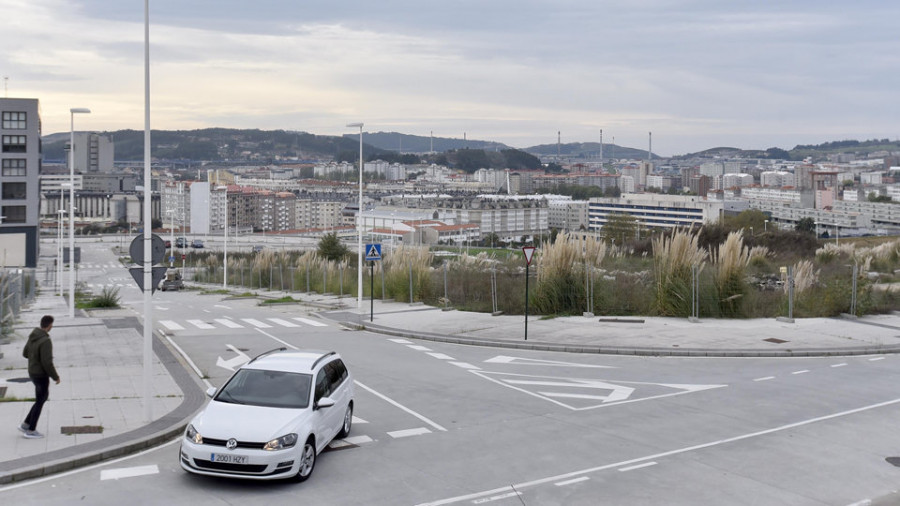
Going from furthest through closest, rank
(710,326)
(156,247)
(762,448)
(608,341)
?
(710,326)
(608,341)
(156,247)
(762,448)

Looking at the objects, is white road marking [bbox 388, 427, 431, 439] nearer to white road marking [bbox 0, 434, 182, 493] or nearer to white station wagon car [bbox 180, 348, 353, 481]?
white station wagon car [bbox 180, 348, 353, 481]

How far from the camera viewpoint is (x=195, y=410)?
14.1 meters

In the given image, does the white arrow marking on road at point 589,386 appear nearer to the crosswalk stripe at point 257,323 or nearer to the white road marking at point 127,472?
the white road marking at point 127,472

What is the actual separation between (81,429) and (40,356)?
1.32 metres

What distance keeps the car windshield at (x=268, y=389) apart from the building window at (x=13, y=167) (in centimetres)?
8262

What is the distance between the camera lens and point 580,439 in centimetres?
1256

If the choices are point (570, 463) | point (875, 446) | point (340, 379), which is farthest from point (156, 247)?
point (875, 446)

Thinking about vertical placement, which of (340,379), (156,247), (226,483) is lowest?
(226,483)

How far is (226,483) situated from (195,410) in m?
4.03

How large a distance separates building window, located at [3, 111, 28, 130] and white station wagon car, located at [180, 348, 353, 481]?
83883mm

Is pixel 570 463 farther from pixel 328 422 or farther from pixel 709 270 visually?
pixel 709 270

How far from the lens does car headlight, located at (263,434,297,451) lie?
33.0 feet

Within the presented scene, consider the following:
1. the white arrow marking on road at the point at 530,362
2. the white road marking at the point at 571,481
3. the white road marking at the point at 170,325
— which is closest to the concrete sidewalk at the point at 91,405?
the white road marking at the point at 170,325

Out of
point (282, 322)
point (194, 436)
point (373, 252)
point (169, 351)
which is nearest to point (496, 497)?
point (194, 436)
